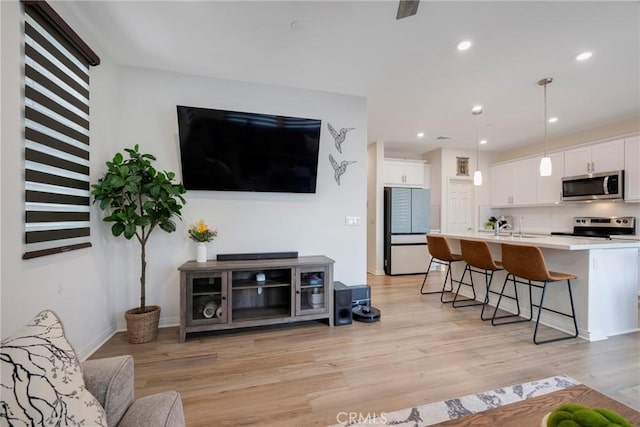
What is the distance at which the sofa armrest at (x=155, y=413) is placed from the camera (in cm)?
86

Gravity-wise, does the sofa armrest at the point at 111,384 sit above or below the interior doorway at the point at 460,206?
below

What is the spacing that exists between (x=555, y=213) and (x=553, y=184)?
0.63 metres

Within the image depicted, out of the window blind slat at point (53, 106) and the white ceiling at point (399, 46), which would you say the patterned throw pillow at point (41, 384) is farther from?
the white ceiling at point (399, 46)

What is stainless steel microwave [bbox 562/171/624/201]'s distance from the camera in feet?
13.2

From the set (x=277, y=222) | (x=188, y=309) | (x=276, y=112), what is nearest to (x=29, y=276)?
(x=188, y=309)

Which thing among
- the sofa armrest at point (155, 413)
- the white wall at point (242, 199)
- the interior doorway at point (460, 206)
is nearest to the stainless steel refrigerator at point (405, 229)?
the interior doorway at point (460, 206)

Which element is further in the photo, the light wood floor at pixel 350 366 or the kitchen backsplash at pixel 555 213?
the kitchen backsplash at pixel 555 213

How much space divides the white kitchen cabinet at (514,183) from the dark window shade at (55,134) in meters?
6.79

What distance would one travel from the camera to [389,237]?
206 inches

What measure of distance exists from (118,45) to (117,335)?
269 centimetres

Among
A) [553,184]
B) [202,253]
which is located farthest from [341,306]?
[553,184]

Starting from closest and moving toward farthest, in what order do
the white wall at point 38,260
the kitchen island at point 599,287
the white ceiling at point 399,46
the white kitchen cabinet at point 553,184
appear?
the white wall at point 38,260 → the white ceiling at point 399,46 → the kitchen island at point 599,287 → the white kitchen cabinet at point 553,184

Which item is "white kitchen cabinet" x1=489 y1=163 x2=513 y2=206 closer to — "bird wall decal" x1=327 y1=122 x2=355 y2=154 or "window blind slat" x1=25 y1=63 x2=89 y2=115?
"bird wall decal" x1=327 y1=122 x2=355 y2=154

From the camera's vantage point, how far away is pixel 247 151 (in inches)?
113
